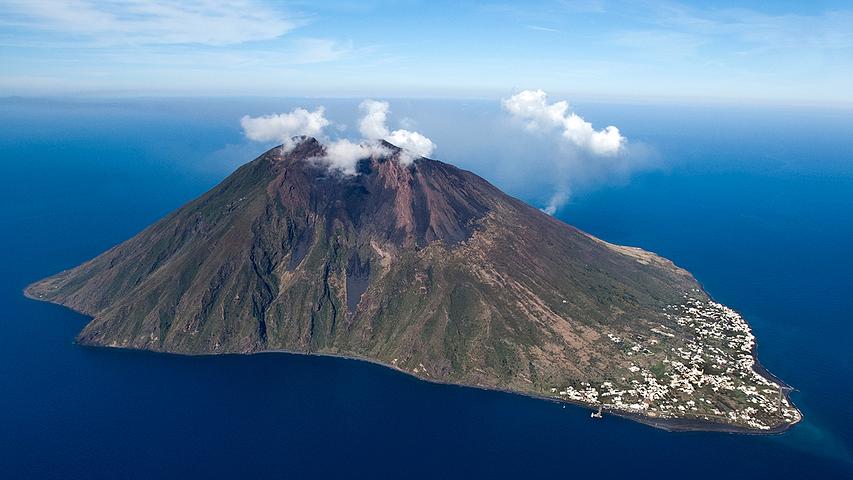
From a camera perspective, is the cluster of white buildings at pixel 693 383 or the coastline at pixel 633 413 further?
the cluster of white buildings at pixel 693 383

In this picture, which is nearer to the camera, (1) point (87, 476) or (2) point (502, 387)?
(1) point (87, 476)

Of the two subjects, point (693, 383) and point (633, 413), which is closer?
point (633, 413)

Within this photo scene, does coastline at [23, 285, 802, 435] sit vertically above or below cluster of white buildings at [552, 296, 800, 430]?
below

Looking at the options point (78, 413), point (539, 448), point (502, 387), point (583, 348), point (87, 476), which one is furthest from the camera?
point (583, 348)

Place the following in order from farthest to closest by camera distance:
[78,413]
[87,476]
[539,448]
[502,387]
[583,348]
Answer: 1. [583,348]
2. [502,387]
3. [78,413]
4. [539,448]
5. [87,476]

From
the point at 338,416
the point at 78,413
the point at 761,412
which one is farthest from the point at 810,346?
the point at 78,413

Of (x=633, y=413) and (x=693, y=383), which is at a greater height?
(x=693, y=383)

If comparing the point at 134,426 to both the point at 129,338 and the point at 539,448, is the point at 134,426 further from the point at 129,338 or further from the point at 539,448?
the point at 539,448

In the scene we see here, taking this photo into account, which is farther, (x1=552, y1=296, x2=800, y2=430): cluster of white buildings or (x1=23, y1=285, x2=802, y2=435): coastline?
(x1=552, y1=296, x2=800, y2=430): cluster of white buildings
